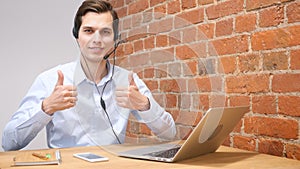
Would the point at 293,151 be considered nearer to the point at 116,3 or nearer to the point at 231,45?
the point at 231,45

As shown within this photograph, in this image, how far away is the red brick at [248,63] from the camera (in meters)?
1.40

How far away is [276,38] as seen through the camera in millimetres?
1316

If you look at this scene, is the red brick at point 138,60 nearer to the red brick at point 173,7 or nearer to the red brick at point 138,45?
the red brick at point 138,45

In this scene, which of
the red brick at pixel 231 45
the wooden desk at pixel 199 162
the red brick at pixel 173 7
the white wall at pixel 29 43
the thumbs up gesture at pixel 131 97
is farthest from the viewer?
the white wall at pixel 29 43

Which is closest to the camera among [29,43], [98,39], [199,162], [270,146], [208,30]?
[199,162]

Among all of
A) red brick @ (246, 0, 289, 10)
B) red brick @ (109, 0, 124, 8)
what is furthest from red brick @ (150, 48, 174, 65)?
red brick @ (246, 0, 289, 10)

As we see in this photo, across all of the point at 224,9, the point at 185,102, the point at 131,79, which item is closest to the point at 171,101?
the point at 185,102

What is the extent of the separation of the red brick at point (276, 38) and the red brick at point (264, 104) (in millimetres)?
174

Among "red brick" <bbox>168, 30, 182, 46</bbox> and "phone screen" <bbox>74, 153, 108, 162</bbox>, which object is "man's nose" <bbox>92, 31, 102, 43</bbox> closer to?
"red brick" <bbox>168, 30, 182, 46</bbox>

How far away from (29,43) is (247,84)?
130 centimetres

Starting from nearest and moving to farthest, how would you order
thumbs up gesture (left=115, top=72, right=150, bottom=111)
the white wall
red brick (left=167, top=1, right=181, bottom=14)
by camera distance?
thumbs up gesture (left=115, top=72, right=150, bottom=111), red brick (left=167, top=1, right=181, bottom=14), the white wall

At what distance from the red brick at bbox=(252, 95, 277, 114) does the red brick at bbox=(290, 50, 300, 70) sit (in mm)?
133

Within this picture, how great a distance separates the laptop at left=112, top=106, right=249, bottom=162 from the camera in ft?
3.64

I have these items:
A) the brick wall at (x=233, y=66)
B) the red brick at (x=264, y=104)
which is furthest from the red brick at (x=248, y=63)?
the red brick at (x=264, y=104)
